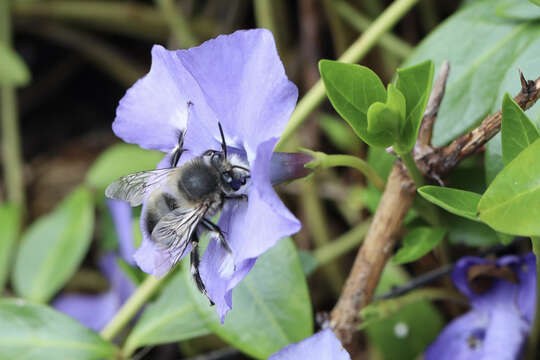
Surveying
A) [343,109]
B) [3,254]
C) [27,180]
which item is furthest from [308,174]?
[27,180]

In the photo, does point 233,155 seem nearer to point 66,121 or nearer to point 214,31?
point 214,31

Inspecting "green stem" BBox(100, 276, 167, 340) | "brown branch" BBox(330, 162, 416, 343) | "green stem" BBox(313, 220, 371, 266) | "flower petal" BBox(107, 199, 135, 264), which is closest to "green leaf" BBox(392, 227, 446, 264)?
"brown branch" BBox(330, 162, 416, 343)

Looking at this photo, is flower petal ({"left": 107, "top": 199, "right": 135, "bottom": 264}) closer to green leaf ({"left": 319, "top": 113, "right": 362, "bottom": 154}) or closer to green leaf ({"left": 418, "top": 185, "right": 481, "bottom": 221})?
green leaf ({"left": 319, "top": 113, "right": 362, "bottom": 154})

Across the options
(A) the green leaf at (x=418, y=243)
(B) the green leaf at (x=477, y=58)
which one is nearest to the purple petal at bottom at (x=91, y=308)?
(A) the green leaf at (x=418, y=243)

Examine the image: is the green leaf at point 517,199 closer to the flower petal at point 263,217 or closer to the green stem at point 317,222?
the flower petal at point 263,217

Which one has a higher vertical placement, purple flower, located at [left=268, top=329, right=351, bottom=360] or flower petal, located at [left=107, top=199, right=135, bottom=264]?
purple flower, located at [left=268, top=329, right=351, bottom=360]

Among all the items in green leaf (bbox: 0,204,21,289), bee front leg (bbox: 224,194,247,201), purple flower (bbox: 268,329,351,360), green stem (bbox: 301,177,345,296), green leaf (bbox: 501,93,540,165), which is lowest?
green leaf (bbox: 0,204,21,289)
